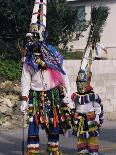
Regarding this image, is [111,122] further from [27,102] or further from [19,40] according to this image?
[27,102]

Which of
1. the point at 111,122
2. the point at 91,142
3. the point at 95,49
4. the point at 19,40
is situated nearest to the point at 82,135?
the point at 91,142

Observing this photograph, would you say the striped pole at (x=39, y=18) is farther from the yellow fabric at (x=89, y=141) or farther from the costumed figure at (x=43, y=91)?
the yellow fabric at (x=89, y=141)

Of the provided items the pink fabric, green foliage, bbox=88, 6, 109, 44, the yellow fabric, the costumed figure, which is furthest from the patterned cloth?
green foliage, bbox=88, 6, 109, 44

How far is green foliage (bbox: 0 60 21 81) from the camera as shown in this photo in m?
14.1

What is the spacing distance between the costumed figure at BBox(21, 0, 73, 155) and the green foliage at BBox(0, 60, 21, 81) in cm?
566

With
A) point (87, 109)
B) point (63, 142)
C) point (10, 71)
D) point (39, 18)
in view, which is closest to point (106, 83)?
point (10, 71)

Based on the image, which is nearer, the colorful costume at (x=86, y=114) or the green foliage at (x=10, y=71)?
the colorful costume at (x=86, y=114)

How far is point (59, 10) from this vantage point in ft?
50.8

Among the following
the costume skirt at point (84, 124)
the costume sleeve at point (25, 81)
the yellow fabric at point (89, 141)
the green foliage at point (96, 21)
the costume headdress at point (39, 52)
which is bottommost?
the yellow fabric at point (89, 141)

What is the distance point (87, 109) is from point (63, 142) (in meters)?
2.07

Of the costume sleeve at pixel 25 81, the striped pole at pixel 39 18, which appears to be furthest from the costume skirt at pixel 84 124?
the striped pole at pixel 39 18

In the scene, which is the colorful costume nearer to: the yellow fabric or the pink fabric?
the yellow fabric

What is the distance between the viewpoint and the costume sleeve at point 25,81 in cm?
826

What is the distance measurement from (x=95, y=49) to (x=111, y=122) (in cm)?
519
